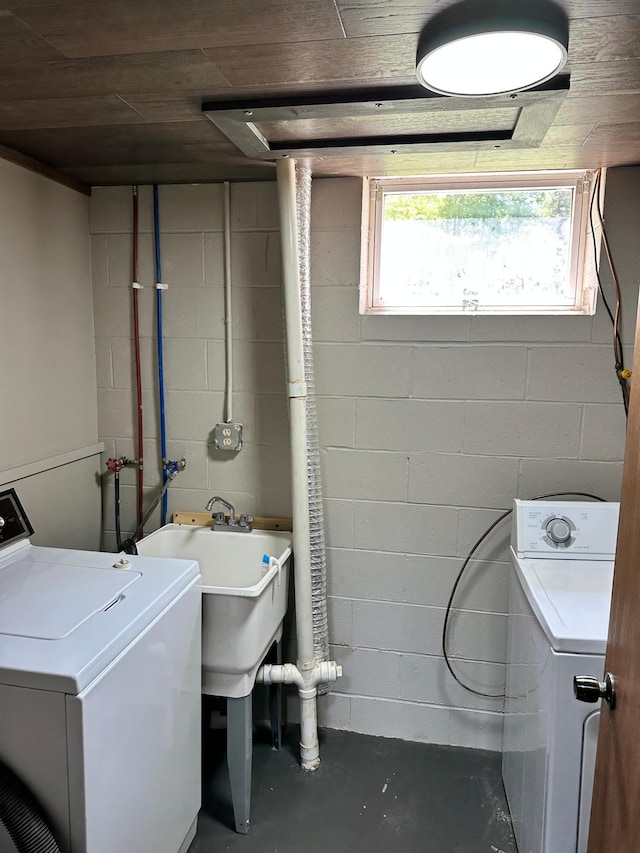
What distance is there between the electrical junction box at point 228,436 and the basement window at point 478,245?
674 millimetres

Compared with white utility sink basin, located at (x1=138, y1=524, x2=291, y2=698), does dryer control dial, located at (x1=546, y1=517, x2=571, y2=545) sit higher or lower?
A: higher

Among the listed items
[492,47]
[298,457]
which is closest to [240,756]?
[298,457]

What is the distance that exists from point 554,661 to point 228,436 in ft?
4.48

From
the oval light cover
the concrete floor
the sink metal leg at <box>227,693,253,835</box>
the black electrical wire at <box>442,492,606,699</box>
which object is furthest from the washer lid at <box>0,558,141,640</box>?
the oval light cover

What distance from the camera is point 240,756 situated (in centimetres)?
183

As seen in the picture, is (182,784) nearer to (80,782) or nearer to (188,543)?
(80,782)

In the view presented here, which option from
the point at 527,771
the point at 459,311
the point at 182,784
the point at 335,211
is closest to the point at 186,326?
the point at 335,211

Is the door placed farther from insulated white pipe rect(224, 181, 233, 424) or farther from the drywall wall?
the drywall wall

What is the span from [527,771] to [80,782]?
3.98ft

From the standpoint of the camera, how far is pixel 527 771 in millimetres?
1654

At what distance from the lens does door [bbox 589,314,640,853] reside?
3.04 feet

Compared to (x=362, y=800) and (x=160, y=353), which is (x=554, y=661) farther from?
(x=160, y=353)

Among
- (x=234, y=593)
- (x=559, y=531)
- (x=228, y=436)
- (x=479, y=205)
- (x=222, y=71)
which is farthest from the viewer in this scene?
(x=228, y=436)

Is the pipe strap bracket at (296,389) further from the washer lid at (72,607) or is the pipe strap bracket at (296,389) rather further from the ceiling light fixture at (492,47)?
the ceiling light fixture at (492,47)
